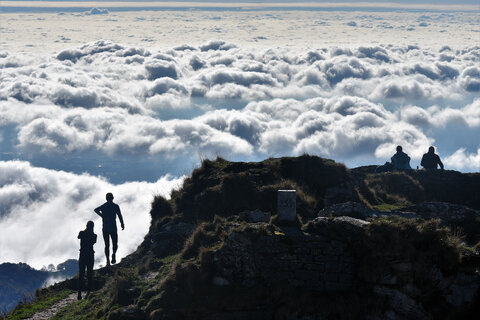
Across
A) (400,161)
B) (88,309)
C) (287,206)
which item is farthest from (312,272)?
(400,161)

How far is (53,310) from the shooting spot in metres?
21.4

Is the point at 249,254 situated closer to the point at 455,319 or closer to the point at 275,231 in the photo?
the point at 275,231

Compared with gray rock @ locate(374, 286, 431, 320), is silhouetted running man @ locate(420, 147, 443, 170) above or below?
above

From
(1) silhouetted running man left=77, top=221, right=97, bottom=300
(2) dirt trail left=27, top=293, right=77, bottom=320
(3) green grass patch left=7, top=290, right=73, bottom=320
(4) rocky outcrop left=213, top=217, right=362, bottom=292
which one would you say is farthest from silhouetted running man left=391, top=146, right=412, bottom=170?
(3) green grass patch left=7, top=290, right=73, bottom=320

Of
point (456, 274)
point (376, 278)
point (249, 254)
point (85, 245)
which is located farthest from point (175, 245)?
point (456, 274)

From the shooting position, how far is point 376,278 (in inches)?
663

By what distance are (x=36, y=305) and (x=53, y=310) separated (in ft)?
4.43

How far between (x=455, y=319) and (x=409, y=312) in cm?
126

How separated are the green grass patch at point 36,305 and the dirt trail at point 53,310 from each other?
21 centimetres

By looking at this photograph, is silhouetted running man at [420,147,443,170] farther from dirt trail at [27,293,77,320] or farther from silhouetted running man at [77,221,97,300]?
dirt trail at [27,293,77,320]

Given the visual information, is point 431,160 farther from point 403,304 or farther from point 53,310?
point 53,310

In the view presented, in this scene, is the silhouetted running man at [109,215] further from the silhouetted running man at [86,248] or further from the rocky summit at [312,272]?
the rocky summit at [312,272]

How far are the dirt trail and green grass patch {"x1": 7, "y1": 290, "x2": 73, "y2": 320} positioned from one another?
211 mm

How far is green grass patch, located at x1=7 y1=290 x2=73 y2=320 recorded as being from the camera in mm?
21094
